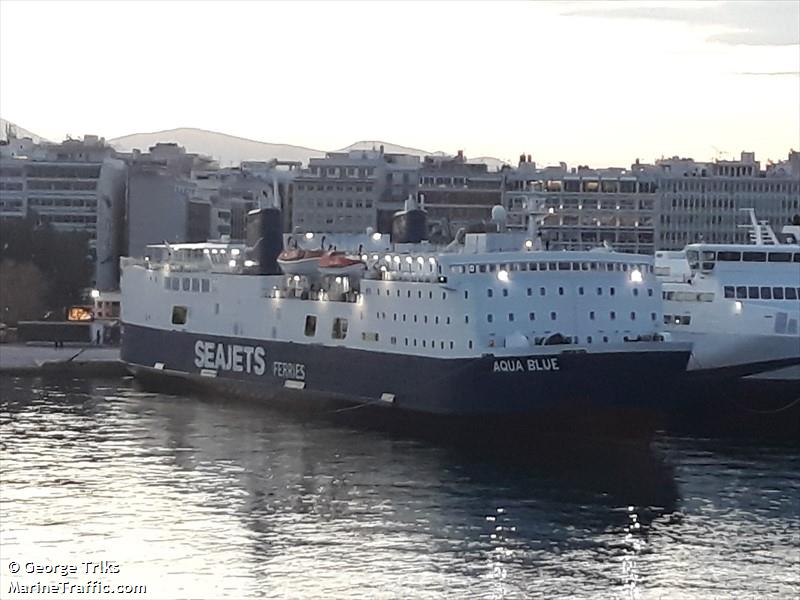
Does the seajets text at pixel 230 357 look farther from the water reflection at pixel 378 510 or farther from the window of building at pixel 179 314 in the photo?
the water reflection at pixel 378 510

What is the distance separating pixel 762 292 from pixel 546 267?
27.9 ft

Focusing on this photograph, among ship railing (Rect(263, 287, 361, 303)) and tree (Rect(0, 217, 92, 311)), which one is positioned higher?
tree (Rect(0, 217, 92, 311))

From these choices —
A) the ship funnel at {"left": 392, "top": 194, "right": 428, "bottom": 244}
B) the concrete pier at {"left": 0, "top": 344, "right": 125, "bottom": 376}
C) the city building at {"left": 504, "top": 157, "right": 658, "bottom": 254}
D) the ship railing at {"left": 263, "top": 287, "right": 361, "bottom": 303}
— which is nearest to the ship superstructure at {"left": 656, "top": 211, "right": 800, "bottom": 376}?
the ship funnel at {"left": 392, "top": 194, "right": 428, "bottom": 244}

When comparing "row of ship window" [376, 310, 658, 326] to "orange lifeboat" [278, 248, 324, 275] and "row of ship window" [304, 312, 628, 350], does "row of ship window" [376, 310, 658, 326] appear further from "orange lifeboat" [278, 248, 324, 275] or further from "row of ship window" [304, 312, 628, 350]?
"orange lifeboat" [278, 248, 324, 275]

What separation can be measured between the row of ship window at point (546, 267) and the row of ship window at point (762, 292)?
18.4ft

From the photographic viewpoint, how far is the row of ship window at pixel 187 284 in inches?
2072

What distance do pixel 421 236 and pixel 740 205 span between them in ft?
146

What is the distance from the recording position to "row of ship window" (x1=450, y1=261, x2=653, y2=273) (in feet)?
137

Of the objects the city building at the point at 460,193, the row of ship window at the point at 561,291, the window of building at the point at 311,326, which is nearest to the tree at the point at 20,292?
the window of building at the point at 311,326

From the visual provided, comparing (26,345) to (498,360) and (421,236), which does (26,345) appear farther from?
(498,360)

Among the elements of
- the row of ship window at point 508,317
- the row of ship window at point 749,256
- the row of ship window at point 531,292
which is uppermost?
the row of ship window at point 749,256

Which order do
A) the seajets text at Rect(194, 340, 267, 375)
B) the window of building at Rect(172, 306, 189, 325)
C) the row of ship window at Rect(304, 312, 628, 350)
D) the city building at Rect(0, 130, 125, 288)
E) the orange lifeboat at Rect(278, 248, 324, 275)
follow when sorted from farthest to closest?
the city building at Rect(0, 130, 125, 288) → the window of building at Rect(172, 306, 189, 325) → the seajets text at Rect(194, 340, 267, 375) → the orange lifeboat at Rect(278, 248, 324, 275) → the row of ship window at Rect(304, 312, 628, 350)

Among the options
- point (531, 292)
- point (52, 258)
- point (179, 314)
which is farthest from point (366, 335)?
point (52, 258)

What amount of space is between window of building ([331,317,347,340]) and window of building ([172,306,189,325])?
26.9 ft
